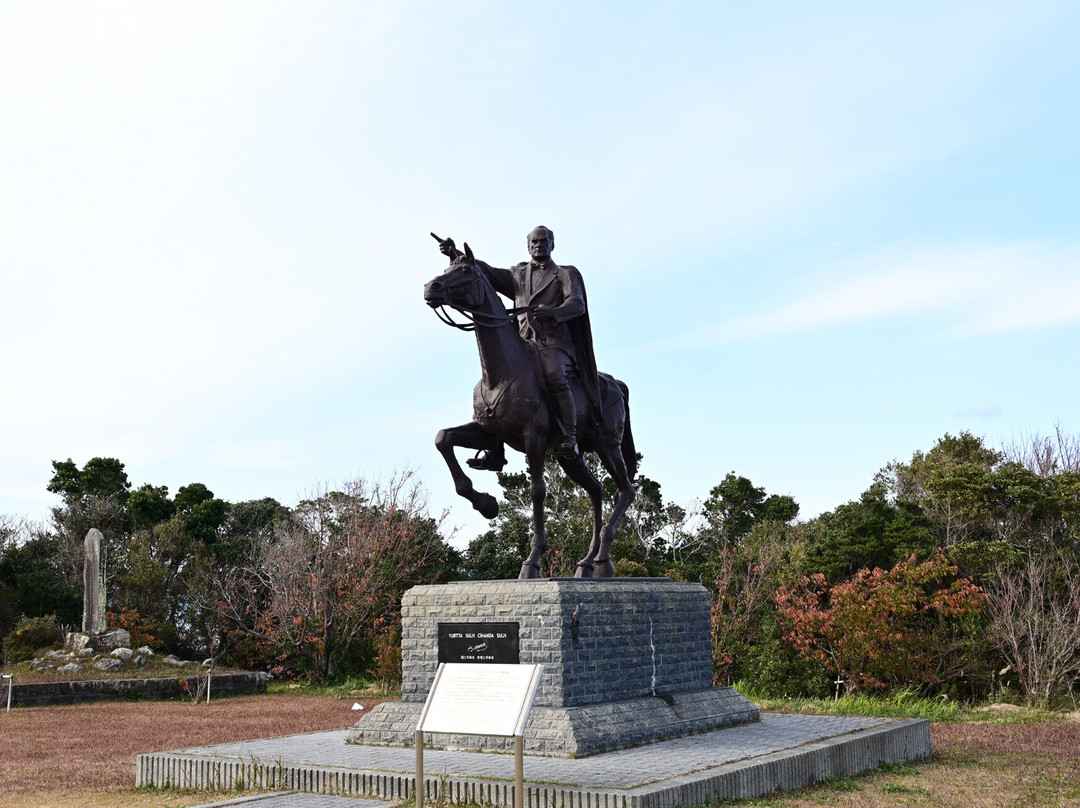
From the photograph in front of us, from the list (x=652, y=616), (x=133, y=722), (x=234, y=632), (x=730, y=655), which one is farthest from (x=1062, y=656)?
(x=234, y=632)

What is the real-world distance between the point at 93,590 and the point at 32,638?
1.51 m

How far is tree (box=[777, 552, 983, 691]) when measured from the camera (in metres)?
A: 15.1

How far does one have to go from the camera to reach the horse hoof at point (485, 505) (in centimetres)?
917

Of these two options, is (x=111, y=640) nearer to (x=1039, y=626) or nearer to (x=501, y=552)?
(x=501, y=552)

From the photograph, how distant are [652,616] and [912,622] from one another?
308 inches

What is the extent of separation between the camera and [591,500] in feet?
33.5

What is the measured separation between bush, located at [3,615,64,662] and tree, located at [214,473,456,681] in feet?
11.7

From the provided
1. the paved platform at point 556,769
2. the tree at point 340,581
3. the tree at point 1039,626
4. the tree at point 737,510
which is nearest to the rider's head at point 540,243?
the paved platform at point 556,769

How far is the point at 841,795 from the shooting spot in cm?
757

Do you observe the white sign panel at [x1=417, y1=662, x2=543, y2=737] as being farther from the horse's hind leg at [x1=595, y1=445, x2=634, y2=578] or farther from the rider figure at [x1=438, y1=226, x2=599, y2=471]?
the horse's hind leg at [x1=595, y1=445, x2=634, y2=578]

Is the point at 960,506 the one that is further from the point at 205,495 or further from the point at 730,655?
the point at 205,495

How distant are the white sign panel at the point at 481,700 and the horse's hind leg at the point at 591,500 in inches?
145

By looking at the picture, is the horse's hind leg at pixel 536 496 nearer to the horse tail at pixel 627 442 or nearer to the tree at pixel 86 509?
the horse tail at pixel 627 442

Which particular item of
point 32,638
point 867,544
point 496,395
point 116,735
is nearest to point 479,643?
point 496,395
